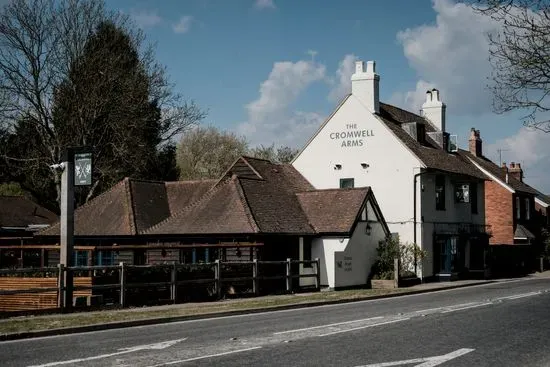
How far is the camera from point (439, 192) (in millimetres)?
39000

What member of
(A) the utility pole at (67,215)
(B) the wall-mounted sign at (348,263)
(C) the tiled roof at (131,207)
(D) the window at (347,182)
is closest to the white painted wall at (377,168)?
(D) the window at (347,182)

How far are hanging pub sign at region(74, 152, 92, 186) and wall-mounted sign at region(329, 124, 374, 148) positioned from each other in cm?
2074

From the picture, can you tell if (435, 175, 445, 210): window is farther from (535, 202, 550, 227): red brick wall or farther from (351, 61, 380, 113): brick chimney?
(535, 202, 550, 227): red brick wall

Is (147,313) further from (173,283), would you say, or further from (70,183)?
(70,183)

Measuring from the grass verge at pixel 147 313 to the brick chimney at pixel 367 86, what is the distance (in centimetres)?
1608

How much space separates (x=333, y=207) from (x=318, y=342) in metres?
20.6

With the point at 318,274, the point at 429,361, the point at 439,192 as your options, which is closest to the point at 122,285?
the point at 318,274

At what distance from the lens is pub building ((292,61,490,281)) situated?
36531 mm

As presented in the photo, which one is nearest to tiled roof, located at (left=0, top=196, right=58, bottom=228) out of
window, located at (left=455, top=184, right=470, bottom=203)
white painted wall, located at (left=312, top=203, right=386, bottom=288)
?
white painted wall, located at (left=312, top=203, right=386, bottom=288)

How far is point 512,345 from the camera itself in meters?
11.8

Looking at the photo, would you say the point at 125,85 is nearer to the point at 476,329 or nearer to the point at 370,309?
the point at 370,309

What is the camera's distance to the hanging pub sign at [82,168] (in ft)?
66.5

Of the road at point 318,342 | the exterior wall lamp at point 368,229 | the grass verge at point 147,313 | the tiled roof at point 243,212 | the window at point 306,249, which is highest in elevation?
the tiled roof at point 243,212

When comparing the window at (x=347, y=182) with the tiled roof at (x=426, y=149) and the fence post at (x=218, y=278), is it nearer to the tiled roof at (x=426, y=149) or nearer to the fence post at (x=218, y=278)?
the tiled roof at (x=426, y=149)
